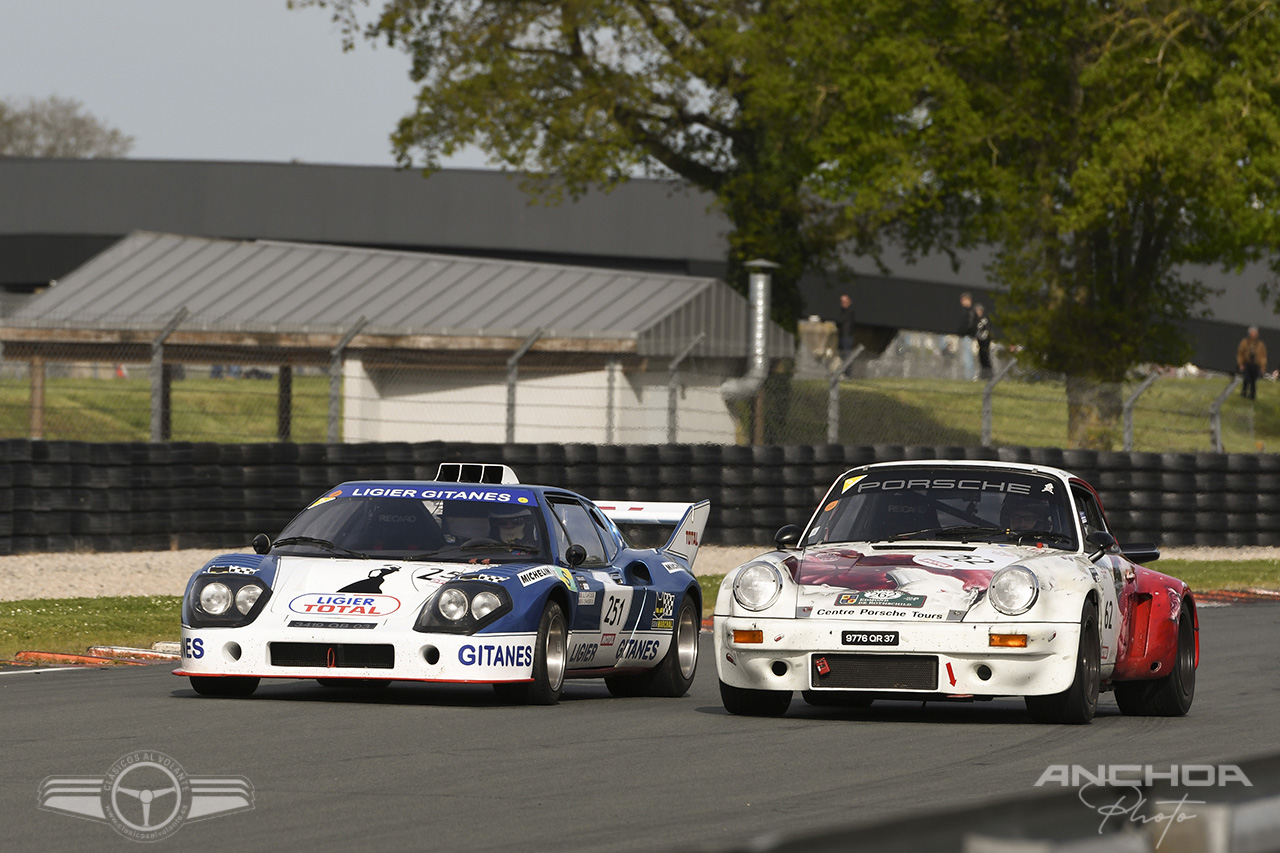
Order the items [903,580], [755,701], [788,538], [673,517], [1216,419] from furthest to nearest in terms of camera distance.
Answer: [1216,419], [673,517], [788,538], [755,701], [903,580]

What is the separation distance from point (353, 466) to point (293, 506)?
783 millimetres

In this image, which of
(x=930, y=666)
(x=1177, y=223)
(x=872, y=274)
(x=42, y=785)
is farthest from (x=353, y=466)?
(x=872, y=274)

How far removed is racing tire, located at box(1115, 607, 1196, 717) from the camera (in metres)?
9.62

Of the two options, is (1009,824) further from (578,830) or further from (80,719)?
(80,719)

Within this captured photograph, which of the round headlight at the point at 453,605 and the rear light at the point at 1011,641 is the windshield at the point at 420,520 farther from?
the rear light at the point at 1011,641

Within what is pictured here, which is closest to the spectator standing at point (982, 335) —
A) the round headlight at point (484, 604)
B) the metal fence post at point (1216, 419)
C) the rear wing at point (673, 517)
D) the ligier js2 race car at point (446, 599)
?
the metal fence post at point (1216, 419)

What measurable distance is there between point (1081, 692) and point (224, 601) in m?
4.11

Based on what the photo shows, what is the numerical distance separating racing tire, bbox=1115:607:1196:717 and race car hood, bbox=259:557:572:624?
3.02 meters

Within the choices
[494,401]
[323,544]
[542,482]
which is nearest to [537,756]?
[323,544]

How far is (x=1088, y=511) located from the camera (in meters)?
10.1

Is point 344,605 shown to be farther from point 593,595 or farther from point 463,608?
point 593,595

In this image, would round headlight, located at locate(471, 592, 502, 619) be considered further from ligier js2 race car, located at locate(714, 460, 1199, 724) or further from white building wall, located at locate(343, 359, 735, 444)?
white building wall, located at locate(343, 359, 735, 444)

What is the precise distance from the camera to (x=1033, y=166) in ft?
104

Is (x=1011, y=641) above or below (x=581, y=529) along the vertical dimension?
below
